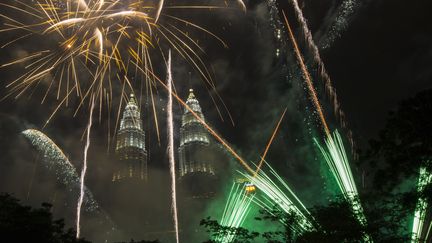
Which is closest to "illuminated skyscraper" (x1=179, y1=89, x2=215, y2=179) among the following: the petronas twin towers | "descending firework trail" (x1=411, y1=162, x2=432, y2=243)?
the petronas twin towers

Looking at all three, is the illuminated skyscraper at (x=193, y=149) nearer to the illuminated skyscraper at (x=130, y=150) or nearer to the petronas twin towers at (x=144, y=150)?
the petronas twin towers at (x=144, y=150)

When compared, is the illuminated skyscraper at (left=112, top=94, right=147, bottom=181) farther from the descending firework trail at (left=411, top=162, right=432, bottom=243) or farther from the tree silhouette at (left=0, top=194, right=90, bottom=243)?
the descending firework trail at (left=411, top=162, right=432, bottom=243)

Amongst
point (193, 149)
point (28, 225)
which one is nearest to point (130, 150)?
point (193, 149)

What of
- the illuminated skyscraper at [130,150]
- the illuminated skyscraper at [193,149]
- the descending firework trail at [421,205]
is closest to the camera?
the descending firework trail at [421,205]

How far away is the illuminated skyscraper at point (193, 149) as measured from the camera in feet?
457

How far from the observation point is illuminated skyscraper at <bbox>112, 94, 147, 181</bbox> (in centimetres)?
13450

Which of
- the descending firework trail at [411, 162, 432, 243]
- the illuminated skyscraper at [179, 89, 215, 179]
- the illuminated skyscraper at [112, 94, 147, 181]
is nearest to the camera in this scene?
the descending firework trail at [411, 162, 432, 243]

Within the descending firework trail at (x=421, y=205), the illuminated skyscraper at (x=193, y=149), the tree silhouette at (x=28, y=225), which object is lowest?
the descending firework trail at (x=421, y=205)

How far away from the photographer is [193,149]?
466 feet

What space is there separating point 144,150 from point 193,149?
16.2 metres

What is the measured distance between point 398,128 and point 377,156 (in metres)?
1.97

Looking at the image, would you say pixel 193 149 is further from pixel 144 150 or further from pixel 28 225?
pixel 28 225

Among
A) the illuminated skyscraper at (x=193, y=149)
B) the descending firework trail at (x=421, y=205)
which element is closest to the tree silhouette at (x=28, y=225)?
the descending firework trail at (x=421, y=205)

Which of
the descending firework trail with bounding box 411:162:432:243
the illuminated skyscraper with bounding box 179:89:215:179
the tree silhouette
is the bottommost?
the descending firework trail with bounding box 411:162:432:243
